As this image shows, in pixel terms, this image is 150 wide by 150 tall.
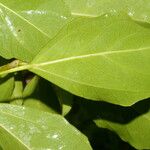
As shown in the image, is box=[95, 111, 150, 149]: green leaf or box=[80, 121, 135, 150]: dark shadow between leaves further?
box=[80, 121, 135, 150]: dark shadow between leaves

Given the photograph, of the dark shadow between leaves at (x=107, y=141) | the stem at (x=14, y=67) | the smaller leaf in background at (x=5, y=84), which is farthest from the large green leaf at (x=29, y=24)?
the dark shadow between leaves at (x=107, y=141)

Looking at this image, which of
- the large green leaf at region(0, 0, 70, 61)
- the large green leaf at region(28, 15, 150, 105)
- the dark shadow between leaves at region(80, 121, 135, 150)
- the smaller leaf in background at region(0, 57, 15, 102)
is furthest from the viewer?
the dark shadow between leaves at region(80, 121, 135, 150)

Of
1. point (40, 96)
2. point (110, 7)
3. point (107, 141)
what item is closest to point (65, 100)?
point (40, 96)

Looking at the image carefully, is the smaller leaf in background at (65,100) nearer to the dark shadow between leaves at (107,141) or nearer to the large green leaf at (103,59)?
the large green leaf at (103,59)

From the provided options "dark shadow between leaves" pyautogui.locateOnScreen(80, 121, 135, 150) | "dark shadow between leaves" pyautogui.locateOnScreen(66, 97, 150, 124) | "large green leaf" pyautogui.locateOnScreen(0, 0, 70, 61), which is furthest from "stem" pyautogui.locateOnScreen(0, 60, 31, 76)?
"dark shadow between leaves" pyautogui.locateOnScreen(80, 121, 135, 150)

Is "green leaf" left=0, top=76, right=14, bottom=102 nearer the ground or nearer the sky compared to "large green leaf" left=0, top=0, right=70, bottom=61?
nearer the ground

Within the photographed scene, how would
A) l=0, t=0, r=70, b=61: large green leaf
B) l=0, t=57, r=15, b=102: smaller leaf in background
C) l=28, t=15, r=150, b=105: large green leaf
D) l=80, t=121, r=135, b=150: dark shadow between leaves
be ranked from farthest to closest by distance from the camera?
l=80, t=121, r=135, b=150: dark shadow between leaves, l=0, t=57, r=15, b=102: smaller leaf in background, l=0, t=0, r=70, b=61: large green leaf, l=28, t=15, r=150, b=105: large green leaf

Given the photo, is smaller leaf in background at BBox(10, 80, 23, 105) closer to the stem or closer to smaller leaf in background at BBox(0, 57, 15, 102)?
smaller leaf in background at BBox(0, 57, 15, 102)

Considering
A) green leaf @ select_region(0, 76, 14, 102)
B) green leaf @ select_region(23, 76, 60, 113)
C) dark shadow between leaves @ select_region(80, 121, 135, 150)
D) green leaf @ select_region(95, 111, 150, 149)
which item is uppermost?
green leaf @ select_region(0, 76, 14, 102)
